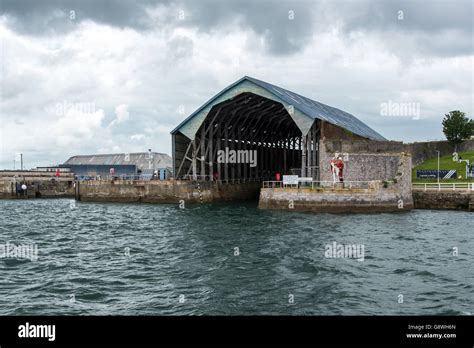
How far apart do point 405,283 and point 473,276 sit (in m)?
3.56

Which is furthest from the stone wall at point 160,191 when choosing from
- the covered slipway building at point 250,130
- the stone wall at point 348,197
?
the stone wall at point 348,197

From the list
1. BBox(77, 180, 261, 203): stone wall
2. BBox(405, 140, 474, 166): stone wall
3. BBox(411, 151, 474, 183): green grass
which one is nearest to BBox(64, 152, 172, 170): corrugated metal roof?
BBox(77, 180, 261, 203): stone wall

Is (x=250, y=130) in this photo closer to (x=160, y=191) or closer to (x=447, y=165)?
(x=160, y=191)

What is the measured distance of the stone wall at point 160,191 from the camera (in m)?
64.6

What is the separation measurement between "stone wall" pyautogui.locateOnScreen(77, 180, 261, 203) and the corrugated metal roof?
150 feet

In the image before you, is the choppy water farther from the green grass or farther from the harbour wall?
the green grass

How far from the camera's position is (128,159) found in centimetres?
12044

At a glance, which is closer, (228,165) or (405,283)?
(405,283)

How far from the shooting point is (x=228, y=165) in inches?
2997

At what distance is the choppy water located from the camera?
16.1 metres
